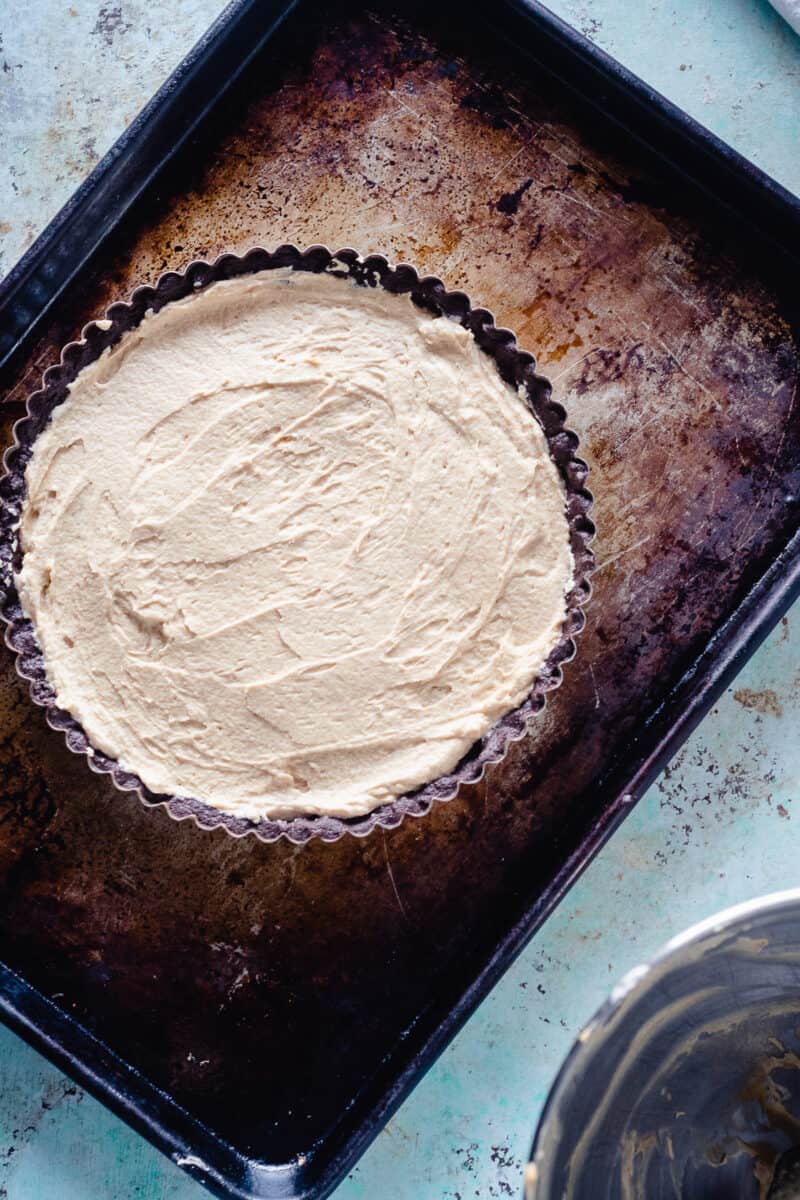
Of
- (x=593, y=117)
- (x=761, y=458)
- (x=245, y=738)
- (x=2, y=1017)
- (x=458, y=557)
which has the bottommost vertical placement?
(x=2, y=1017)

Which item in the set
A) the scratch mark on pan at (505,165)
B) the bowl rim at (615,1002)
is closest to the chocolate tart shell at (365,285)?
the scratch mark on pan at (505,165)

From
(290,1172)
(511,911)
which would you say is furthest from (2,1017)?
(511,911)

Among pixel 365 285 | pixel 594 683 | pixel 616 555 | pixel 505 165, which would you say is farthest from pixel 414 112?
pixel 594 683

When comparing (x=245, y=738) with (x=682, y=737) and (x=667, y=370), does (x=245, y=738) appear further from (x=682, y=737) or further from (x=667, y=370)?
(x=667, y=370)

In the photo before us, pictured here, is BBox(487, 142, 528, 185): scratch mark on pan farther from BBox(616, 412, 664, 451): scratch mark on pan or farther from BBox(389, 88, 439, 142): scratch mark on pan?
BBox(616, 412, 664, 451): scratch mark on pan

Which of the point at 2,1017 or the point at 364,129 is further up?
the point at 364,129

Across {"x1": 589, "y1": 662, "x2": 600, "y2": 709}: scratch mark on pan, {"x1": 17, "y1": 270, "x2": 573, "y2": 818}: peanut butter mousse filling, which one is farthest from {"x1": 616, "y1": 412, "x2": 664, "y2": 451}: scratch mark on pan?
{"x1": 589, "y1": 662, "x2": 600, "y2": 709}: scratch mark on pan

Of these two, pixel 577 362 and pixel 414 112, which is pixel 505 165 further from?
pixel 577 362
